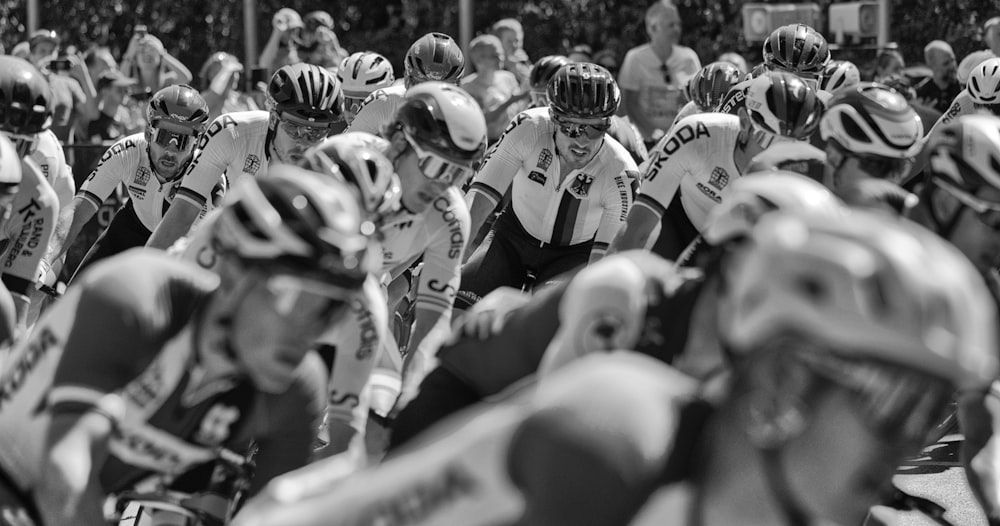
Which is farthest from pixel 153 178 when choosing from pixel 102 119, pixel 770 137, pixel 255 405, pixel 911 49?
pixel 911 49

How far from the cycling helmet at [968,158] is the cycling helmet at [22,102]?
13.1ft

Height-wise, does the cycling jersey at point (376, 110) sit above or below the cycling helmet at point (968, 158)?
below

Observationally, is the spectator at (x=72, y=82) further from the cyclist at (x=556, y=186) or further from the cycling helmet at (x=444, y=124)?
the cycling helmet at (x=444, y=124)

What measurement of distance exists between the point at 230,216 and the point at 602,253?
200 inches

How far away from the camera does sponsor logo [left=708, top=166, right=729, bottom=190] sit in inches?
287

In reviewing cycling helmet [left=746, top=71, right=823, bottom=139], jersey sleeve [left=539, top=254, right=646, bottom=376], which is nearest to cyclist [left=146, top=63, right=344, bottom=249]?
cycling helmet [left=746, top=71, right=823, bottom=139]

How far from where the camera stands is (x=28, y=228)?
23.0ft

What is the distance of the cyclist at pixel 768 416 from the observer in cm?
221

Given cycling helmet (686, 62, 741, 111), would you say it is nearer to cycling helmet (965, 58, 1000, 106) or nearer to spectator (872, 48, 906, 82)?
cycling helmet (965, 58, 1000, 106)

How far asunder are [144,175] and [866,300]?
753 cm

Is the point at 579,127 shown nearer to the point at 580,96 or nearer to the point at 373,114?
the point at 580,96

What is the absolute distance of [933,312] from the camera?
7.28 feet

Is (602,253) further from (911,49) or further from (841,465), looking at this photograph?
(911,49)

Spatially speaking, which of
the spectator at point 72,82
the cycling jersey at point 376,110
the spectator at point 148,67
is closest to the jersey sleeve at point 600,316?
the cycling jersey at point 376,110
